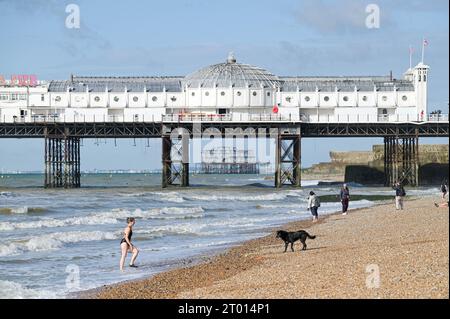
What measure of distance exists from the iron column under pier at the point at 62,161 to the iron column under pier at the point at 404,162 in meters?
26.7

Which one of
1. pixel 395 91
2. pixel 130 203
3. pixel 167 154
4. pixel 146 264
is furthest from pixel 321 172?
pixel 146 264

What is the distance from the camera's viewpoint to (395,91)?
257ft

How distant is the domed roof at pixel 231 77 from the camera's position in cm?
7698

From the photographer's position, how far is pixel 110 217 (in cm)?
3906

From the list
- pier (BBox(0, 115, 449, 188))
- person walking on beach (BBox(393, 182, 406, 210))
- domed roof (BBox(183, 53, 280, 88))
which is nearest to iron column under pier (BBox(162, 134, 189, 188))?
→ pier (BBox(0, 115, 449, 188))

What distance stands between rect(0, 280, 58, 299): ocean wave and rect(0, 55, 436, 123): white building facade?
192 ft

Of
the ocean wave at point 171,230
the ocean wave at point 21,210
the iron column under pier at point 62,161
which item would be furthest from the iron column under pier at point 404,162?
the ocean wave at point 171,230

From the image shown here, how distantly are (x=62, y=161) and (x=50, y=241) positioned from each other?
154 feet

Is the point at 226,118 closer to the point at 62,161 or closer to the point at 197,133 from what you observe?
the point at 197,133

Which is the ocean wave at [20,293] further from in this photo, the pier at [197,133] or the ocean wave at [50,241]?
the pier at [197,133]

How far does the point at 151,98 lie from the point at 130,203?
86.6 ft

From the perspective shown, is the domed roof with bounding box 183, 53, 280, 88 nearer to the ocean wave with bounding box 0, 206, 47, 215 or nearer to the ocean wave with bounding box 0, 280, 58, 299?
the ocean wave with bounding box 0, 206, 47, 215

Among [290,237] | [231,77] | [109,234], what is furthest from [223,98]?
[290,237]
